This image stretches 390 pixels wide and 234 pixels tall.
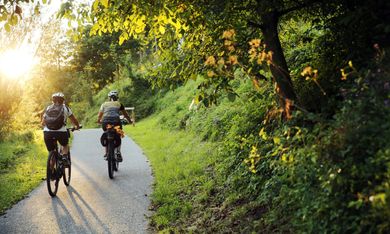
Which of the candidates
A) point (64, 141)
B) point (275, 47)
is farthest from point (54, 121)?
point (275, 47)

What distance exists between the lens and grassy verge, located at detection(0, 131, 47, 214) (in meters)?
8.58

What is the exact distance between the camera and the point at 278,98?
18.0ft

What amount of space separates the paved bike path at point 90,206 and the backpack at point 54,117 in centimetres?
141

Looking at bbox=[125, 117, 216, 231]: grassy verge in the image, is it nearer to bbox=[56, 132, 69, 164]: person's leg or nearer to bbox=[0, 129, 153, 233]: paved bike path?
bbox=[0, 129, 153, 233]: paved bike path

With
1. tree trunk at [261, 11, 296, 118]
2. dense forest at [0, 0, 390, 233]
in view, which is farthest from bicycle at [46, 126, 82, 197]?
tree trunk at [261, 11, 296, 118]

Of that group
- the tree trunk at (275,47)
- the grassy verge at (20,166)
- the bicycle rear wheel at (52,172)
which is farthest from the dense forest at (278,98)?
the grassy verge at (20,166)

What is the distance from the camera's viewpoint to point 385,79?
3.43 m

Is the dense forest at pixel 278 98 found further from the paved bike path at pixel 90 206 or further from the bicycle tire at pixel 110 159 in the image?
the bicycle tire at pixel 110 159

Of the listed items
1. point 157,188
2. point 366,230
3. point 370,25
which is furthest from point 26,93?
point 366,230

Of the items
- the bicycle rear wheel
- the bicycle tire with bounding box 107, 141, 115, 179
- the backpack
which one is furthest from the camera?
the bicycle tire with bounding box 107, 141, 115, 179

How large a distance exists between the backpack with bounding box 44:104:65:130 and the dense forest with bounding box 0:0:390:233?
100.0 inches

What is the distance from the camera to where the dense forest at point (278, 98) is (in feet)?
10.8

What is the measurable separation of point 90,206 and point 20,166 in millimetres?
5292

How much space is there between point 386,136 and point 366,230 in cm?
72
